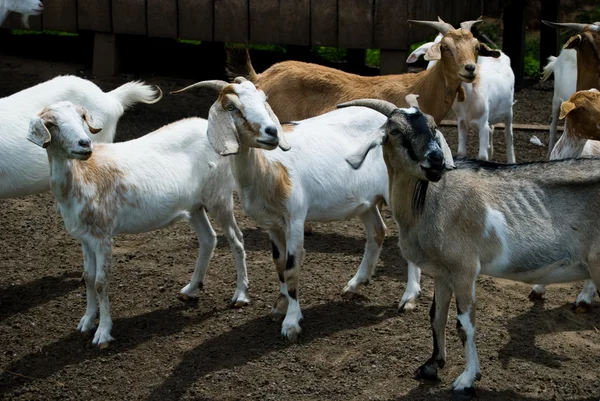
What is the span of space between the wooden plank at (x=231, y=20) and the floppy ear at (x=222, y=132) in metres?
5.13

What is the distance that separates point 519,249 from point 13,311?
3270 mm

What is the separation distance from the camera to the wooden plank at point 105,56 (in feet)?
36.2

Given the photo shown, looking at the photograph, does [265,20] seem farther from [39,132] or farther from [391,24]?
[39,132]

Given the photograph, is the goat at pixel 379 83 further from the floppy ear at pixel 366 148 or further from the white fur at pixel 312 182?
the floppy ear at pixel 366 148

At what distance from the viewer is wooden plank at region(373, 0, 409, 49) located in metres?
9.80

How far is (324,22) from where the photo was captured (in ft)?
33.3

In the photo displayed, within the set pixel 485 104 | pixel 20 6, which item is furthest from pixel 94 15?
pixel 485 104

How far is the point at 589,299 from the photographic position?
599 centimetres

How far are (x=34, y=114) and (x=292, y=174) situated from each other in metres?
2.12

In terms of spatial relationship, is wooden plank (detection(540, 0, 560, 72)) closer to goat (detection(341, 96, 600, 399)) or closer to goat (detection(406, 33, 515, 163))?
goat (detection(406, 33, 515, 163))

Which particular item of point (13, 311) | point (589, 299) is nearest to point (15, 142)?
point (13, 311)

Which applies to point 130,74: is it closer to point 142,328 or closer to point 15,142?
point 15,142

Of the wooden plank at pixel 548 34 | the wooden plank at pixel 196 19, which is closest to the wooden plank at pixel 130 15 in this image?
the wooden plank at pixel 196 19

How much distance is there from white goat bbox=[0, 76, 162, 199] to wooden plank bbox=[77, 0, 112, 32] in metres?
3.95
